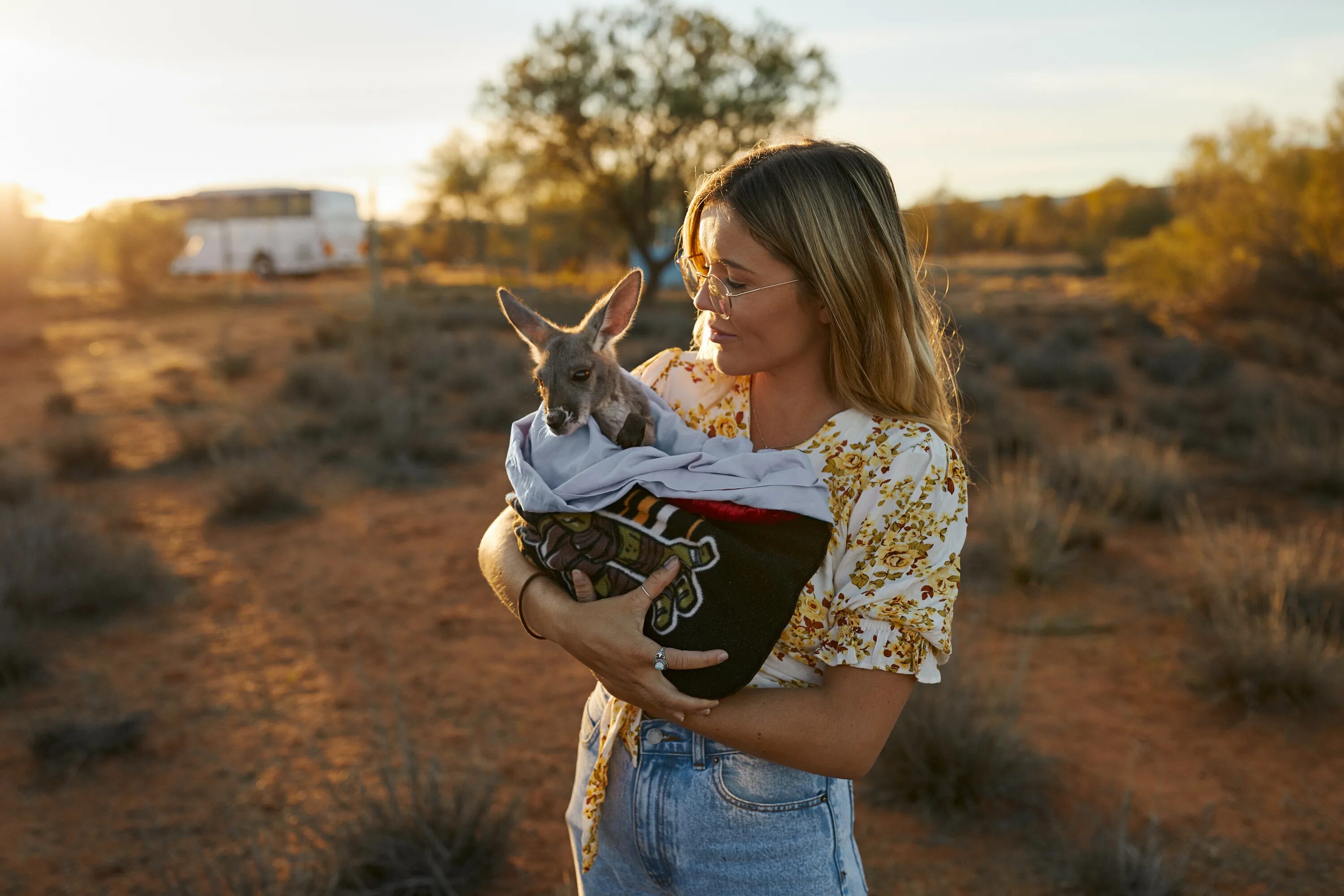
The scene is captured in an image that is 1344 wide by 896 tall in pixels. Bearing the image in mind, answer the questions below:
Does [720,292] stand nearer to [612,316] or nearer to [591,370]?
[591,370]

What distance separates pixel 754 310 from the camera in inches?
75.2

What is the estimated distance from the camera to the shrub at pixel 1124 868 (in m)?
3.79

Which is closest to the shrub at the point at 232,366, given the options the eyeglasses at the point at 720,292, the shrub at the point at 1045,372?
the shrub at the point at 1045,372

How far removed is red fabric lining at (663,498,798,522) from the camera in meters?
1.78

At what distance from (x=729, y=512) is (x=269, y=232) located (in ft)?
135

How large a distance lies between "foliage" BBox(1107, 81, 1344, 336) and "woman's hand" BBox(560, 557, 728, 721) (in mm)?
13295

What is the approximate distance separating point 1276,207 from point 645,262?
21.4m

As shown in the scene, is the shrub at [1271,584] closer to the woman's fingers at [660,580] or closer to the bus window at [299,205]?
the woman's fingers at [660,580]

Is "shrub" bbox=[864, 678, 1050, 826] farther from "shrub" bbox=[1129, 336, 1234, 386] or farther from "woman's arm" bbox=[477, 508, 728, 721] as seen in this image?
"shrub" bbox=[1129, 336, 1234, 386]

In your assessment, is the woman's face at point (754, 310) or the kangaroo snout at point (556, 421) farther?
the kangaroo snout at point (556, 421)

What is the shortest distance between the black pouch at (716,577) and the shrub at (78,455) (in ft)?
37.4

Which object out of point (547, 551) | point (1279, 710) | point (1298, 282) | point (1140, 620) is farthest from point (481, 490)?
point (1298, 282)

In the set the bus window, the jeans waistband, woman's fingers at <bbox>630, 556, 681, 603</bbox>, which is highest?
the bus window

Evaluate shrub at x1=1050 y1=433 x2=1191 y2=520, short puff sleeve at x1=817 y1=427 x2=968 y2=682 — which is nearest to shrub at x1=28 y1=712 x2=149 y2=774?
short puff sleeve at x1=817 y1=427 x2=968 y2=682
